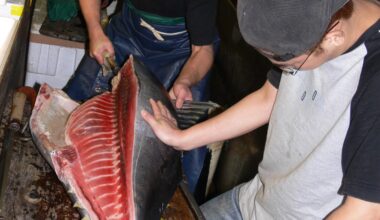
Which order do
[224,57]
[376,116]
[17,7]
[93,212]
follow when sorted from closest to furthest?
[376,116], [93,212], [17,7], [224,57]

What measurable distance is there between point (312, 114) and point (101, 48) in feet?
4.27

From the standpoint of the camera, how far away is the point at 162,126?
2.04m

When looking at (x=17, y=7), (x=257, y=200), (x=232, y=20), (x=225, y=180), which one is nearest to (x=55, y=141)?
(x=17, y=7)

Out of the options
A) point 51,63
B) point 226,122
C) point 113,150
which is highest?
point 226,122

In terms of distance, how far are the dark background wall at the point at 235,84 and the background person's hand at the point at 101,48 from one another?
966mm

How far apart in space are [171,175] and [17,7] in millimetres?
816

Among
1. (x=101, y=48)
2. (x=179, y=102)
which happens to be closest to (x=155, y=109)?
(x=179, y=102)

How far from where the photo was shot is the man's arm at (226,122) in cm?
205

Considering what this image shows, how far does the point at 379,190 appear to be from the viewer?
1.44 metres

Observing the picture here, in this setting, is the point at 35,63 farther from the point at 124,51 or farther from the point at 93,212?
the point at 93,212

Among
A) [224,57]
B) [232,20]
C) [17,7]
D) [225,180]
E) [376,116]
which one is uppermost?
[376,116]

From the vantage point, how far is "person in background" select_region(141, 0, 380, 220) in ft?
4.61

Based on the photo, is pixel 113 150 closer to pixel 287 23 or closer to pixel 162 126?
pixel 162 126

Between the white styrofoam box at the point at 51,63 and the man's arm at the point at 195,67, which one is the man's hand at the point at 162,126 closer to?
the man's arm at the point at 195,67
